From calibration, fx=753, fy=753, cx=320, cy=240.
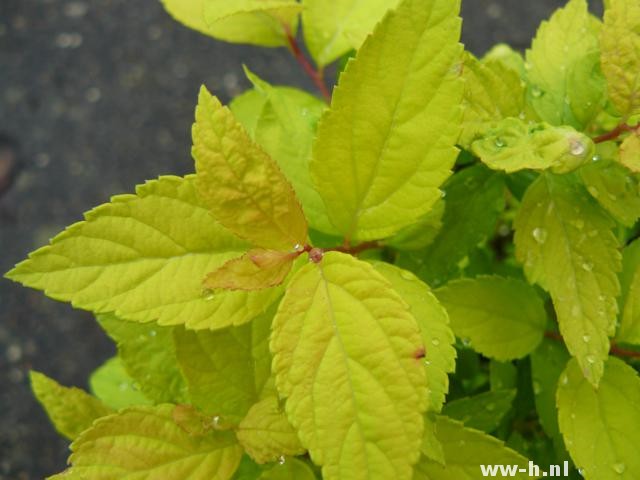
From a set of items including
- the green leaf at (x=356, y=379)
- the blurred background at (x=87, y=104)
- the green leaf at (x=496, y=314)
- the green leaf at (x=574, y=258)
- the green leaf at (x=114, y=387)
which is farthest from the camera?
the blurred background at (x=87, y=104)

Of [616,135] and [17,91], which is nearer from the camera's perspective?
[616,135]

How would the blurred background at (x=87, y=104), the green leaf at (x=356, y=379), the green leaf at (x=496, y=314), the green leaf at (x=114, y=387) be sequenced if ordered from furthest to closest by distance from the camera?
the blurred background at (x=87, y=104) < the green leaf at (x=114, y=387) < the green leaf at (x=496, y=314) < the green leaf at (x=356, y=379)

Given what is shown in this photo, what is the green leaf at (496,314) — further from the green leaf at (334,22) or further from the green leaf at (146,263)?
the green leaf at (334,22)

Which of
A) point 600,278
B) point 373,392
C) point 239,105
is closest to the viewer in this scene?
point 373,392

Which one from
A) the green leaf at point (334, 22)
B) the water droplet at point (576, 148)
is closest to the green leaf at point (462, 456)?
the water droplet at point (576, 148)

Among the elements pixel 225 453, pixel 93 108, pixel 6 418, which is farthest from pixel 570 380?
pixel 93 108

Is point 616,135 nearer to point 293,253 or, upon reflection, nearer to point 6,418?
point 293,253

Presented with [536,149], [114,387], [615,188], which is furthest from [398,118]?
[114,387]
